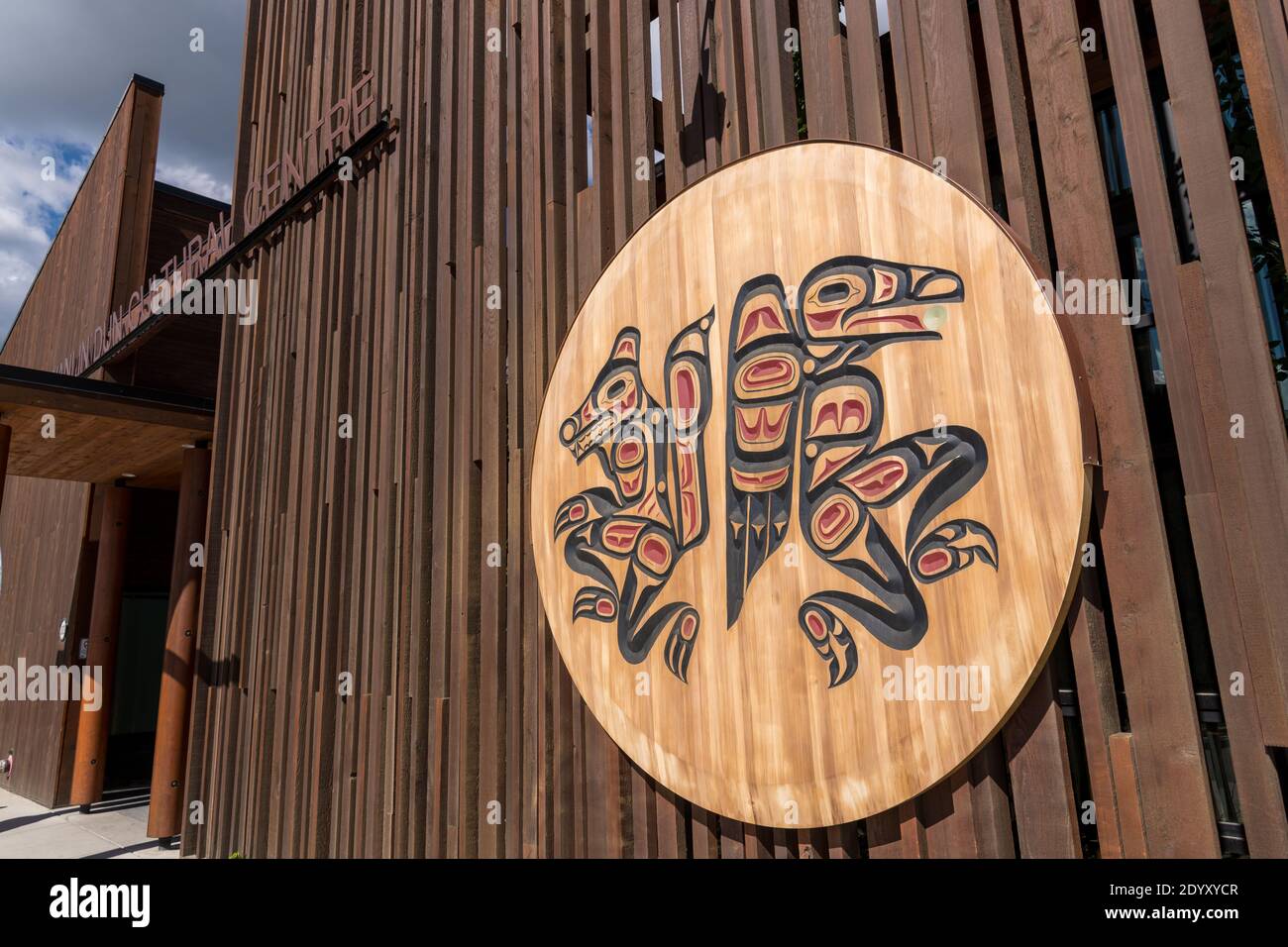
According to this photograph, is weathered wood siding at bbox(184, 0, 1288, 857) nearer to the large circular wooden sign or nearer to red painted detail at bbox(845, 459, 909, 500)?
the large circular wooden sign

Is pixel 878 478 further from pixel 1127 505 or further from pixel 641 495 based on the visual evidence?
pixel 641 495

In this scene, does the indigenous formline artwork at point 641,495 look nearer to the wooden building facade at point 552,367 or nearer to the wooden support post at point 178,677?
the wooden building facade at point 552,367

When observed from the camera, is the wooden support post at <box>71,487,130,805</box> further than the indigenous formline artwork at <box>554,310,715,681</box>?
Yes

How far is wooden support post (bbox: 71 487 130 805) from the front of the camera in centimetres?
729

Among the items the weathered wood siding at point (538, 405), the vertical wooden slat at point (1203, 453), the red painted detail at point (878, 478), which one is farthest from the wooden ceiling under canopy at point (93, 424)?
the vertical wooden slat at point (1203, 453)

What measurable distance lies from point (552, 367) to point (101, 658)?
694cm

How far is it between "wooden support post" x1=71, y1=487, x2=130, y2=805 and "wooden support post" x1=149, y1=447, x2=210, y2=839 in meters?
1.66

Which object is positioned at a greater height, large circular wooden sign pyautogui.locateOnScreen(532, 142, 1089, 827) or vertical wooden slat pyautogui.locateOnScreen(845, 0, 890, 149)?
vertical wooden slat pyautogui.locateOnScreen(845, 0, 890, 149)

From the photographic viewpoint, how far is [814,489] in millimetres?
1827

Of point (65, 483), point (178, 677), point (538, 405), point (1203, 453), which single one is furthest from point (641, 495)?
point (65, 483)

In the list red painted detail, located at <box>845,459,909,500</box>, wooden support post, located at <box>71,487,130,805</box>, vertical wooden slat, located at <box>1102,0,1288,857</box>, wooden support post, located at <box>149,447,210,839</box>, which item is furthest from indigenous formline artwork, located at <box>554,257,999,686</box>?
wooden support post, located at <box>71,487,130,805</box>

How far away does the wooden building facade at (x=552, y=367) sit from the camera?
1.39m
